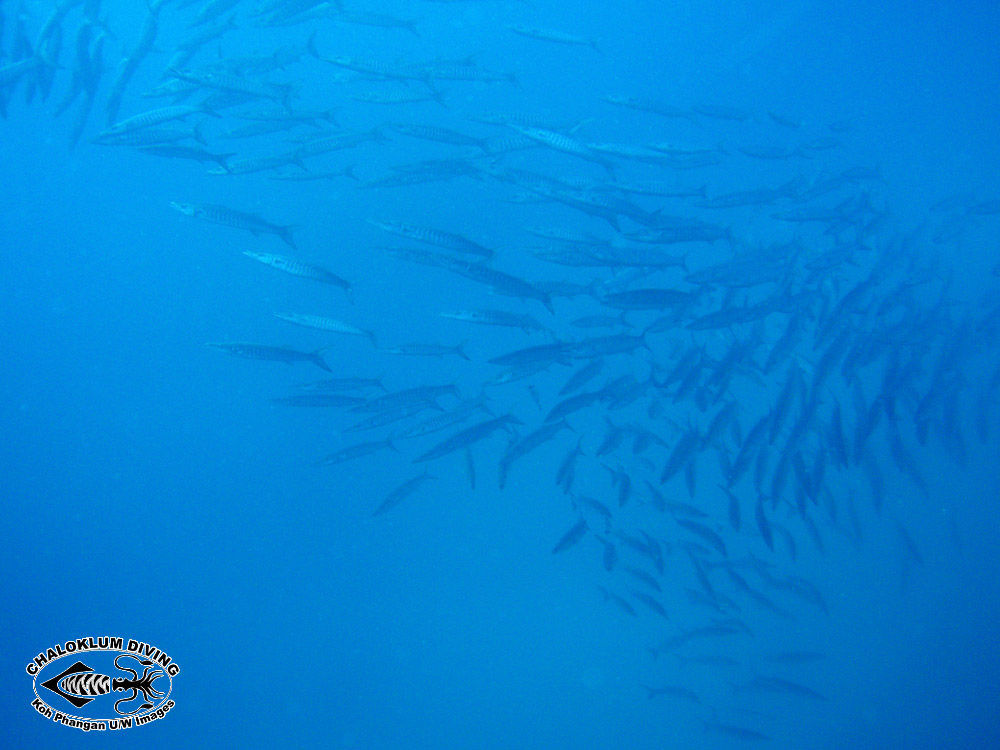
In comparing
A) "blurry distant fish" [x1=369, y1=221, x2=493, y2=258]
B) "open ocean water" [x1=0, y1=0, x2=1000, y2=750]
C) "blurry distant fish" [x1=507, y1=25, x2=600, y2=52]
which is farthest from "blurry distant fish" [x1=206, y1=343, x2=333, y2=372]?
"blurry distant fish" [x1=507, y1=25, x2=600, y2=52]

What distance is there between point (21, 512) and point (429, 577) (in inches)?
443

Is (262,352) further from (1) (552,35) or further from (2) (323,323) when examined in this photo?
(1) (552,35)

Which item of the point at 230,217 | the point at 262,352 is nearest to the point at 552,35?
the point at 230,217

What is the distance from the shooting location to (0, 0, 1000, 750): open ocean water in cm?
531

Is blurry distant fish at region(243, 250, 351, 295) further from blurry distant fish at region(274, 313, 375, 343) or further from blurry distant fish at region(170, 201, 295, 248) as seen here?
blurry distant fish at region(170, 201, 295, 248)

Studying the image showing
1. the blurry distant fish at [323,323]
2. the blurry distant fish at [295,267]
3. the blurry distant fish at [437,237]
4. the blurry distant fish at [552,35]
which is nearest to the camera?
the blurry distant fish at [437,237]

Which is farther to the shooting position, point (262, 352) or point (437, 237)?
point (262, 352)

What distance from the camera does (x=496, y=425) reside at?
5.13 metres

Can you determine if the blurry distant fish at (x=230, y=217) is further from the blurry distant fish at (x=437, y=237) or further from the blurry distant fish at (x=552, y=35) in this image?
the blurry distant fish at (x=552, y=35)

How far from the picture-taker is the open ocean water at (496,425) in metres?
5.31

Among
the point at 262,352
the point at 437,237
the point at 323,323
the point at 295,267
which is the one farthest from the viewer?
the point at 262,352

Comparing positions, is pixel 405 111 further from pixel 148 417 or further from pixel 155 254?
pixel 148 417

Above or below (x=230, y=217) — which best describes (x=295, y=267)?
below

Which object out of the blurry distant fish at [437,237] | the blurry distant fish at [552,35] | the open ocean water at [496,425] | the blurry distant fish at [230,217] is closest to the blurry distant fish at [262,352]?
the open ocean water at [496,425]
